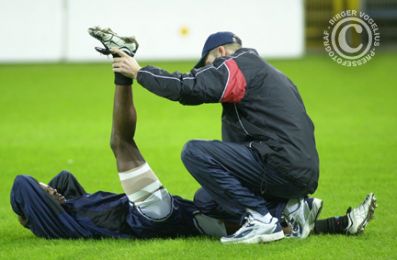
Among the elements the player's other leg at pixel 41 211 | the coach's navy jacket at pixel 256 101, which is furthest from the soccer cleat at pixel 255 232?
the player's other leg at pixel 41 211

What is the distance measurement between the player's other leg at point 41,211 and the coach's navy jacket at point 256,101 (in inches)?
41.2

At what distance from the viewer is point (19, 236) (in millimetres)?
5848

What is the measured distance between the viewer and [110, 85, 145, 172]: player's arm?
5574 millimetres

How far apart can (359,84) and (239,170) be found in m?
11.2

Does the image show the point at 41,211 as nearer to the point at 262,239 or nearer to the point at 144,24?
the point at 262,239

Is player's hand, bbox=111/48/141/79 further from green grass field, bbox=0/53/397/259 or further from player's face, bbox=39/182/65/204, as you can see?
green grass field, bbox=0/53/397/259

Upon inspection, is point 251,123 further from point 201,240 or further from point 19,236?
point 19,236

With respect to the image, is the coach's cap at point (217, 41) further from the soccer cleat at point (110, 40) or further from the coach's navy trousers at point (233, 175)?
the coach's navy trousers at point (233, 175)

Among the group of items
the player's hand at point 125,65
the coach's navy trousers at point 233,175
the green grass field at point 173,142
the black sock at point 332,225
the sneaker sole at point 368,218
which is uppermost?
the player's hand at point 125,65

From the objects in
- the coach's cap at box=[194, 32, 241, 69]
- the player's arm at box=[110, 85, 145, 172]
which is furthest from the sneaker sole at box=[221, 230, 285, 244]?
the coach's cap at box=[194, 32, 241, 69]

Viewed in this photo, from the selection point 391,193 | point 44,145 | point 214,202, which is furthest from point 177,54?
point 214,202

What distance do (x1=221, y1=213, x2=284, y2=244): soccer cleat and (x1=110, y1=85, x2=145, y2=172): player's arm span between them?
0.81m

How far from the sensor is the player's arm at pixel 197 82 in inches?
204

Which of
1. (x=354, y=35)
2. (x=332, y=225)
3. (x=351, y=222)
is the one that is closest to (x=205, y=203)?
(x=332, y=225)
